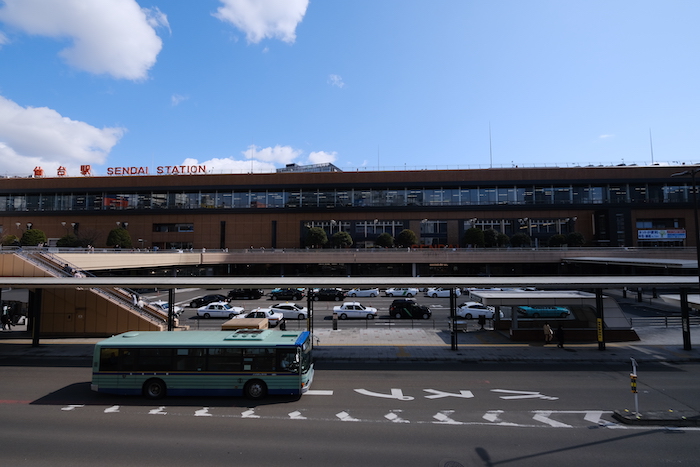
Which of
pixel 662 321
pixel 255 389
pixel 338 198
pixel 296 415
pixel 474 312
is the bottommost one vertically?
pixel 296 415

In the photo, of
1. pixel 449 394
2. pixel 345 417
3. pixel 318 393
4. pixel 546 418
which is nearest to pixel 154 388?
pixel 318 393

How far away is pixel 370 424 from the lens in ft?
37.5

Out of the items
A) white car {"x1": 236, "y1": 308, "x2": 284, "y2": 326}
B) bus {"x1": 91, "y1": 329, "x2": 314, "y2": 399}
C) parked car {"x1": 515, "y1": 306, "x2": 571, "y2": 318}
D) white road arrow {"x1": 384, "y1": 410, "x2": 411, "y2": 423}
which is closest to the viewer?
white road arrow {"x1": 384, "y1": 410, "x2": 411, "y2": 423}

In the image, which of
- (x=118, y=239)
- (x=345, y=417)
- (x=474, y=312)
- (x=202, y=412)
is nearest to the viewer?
(x=345, y=417)

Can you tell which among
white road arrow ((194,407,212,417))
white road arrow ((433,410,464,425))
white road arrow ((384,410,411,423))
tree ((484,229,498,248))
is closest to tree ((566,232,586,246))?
tree ((484,229,498,248))

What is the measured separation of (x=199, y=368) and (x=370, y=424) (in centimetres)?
650

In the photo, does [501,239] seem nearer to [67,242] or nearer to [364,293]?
[364,293]

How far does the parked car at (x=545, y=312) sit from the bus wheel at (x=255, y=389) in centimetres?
1746

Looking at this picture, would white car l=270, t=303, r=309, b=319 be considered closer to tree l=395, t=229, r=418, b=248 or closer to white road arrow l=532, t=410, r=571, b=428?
white road arrow l=532, t=410, r=571, b=428

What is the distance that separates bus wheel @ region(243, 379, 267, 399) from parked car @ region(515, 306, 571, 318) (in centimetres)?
1746

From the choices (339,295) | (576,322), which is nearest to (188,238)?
(339,295)

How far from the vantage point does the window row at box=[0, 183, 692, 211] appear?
227ft

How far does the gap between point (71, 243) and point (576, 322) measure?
209ft

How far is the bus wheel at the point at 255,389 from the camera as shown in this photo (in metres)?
13.6
